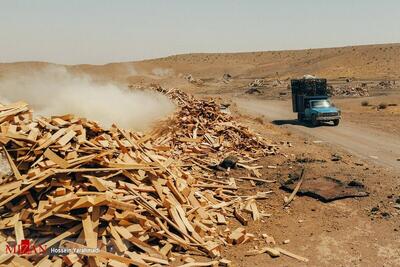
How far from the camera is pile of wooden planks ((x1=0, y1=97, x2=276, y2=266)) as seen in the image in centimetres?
941

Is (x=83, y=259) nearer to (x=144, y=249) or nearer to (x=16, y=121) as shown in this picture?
(x=144, y=249)

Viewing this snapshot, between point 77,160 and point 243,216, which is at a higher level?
point 77,160

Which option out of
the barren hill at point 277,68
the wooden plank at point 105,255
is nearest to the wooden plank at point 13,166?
the wooden plank at point 105,255

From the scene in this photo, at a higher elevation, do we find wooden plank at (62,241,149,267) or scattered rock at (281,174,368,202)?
wooden plank at (62,241,149,267)

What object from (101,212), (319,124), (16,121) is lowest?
(319,124)

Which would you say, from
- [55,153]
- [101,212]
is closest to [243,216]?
[101,212]

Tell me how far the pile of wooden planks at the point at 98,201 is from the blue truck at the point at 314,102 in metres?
19.1

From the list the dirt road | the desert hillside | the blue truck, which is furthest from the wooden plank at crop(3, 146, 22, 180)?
the desert hillside

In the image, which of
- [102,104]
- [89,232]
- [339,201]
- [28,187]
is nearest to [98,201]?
[89,232]

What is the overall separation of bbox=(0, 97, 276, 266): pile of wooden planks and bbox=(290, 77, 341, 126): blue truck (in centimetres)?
1909

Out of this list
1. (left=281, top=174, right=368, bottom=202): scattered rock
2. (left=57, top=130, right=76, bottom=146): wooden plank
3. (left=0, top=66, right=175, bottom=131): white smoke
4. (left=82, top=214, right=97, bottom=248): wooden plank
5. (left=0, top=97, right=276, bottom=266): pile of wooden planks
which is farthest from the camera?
(left=0, top=66, right=175, bottom=131): white smoke

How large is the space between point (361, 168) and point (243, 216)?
787 cm

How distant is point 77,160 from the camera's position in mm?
10633

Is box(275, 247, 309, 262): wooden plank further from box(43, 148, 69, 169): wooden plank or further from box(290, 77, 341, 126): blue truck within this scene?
box(290, 77, 341, 126): blue truck
